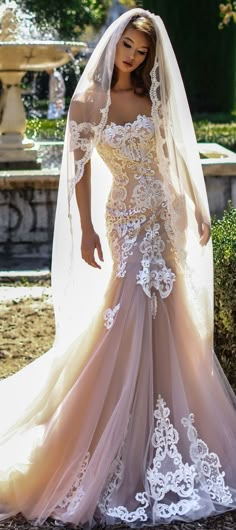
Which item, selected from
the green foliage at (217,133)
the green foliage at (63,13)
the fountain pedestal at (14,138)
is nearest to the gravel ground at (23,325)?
the fountain pedestal at (14,138)

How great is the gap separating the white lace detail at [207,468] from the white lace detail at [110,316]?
0.45 metres

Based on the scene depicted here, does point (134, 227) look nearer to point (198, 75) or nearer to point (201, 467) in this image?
point (201, 467)

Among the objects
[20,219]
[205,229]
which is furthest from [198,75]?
[205,229]

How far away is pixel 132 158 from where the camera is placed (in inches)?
147

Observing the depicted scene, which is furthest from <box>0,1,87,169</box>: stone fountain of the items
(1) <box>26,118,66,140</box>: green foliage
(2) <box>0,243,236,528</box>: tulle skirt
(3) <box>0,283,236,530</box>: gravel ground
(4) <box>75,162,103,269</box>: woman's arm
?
(2) <box>0,243,236,528</box>: tulle skirt

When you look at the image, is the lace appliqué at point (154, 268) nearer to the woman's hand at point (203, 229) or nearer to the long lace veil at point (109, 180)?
the long lace veil at point (109, 180)

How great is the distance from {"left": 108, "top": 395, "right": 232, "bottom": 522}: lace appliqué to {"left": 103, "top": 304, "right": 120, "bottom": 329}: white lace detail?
33 centimetres

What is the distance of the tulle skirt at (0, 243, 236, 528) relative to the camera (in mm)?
3514

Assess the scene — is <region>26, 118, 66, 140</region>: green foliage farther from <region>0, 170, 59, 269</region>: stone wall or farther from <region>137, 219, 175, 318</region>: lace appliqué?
<region>137, 219, 175, 318</region>: lace appliqué

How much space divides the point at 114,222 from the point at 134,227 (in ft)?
0.30

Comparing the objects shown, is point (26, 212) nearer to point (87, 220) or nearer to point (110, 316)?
point (87, 220)

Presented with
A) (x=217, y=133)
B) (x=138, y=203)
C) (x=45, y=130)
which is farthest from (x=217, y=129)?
(x=138, y=203)

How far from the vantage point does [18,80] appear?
1113 cm

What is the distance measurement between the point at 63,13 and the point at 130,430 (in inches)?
1348
